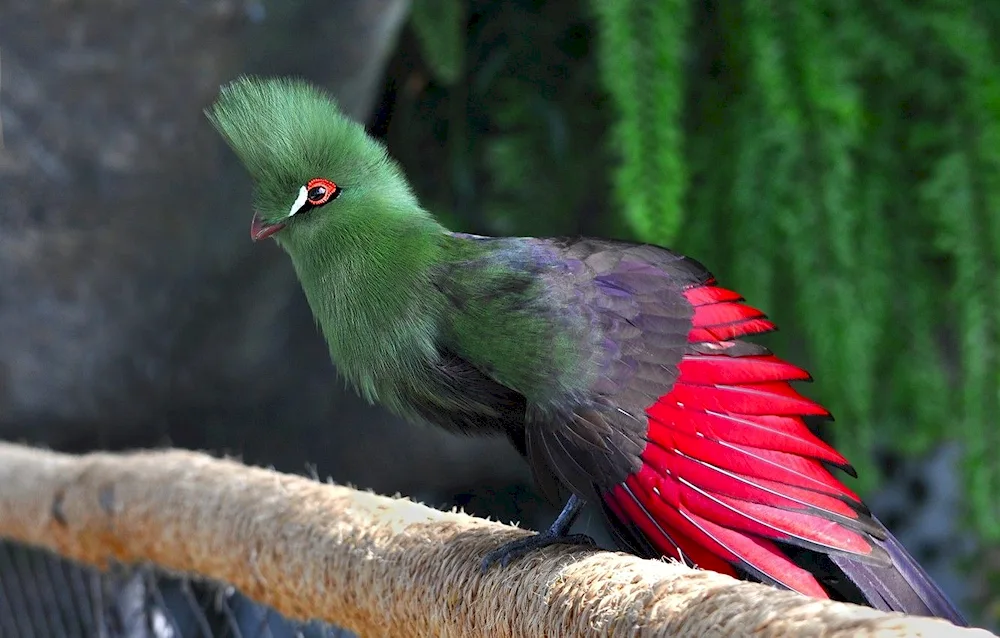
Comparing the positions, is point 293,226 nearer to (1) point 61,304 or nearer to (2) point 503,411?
(2) point 503,411

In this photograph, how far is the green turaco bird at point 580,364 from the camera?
1.56ft

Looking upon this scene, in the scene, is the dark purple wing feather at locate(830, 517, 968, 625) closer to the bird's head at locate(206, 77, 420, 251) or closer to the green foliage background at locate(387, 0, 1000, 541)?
the bird's head at locate(206, 77, 420, 251)

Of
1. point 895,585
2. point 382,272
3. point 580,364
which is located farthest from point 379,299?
point 895,585

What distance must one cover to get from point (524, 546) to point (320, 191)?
23cm

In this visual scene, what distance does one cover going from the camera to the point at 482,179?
51.8 inches

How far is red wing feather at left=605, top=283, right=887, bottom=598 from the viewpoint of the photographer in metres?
0.47

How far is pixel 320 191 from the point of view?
1.77 feet

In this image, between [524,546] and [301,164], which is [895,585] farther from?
[301,164]

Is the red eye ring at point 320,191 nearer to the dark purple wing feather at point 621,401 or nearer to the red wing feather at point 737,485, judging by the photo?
the dark purple wing feather at point 621,401

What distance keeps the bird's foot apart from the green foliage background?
1.35 feet

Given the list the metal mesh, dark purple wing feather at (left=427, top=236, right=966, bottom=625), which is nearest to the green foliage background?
dark purple wing feather at (left=427, top=236, right=966, bottom=625)

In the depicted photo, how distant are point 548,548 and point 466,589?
0.16ft

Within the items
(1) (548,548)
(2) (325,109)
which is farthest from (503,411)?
(2) (325,109)

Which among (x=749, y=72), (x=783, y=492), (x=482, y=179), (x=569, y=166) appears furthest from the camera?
(x=482, y=179)
